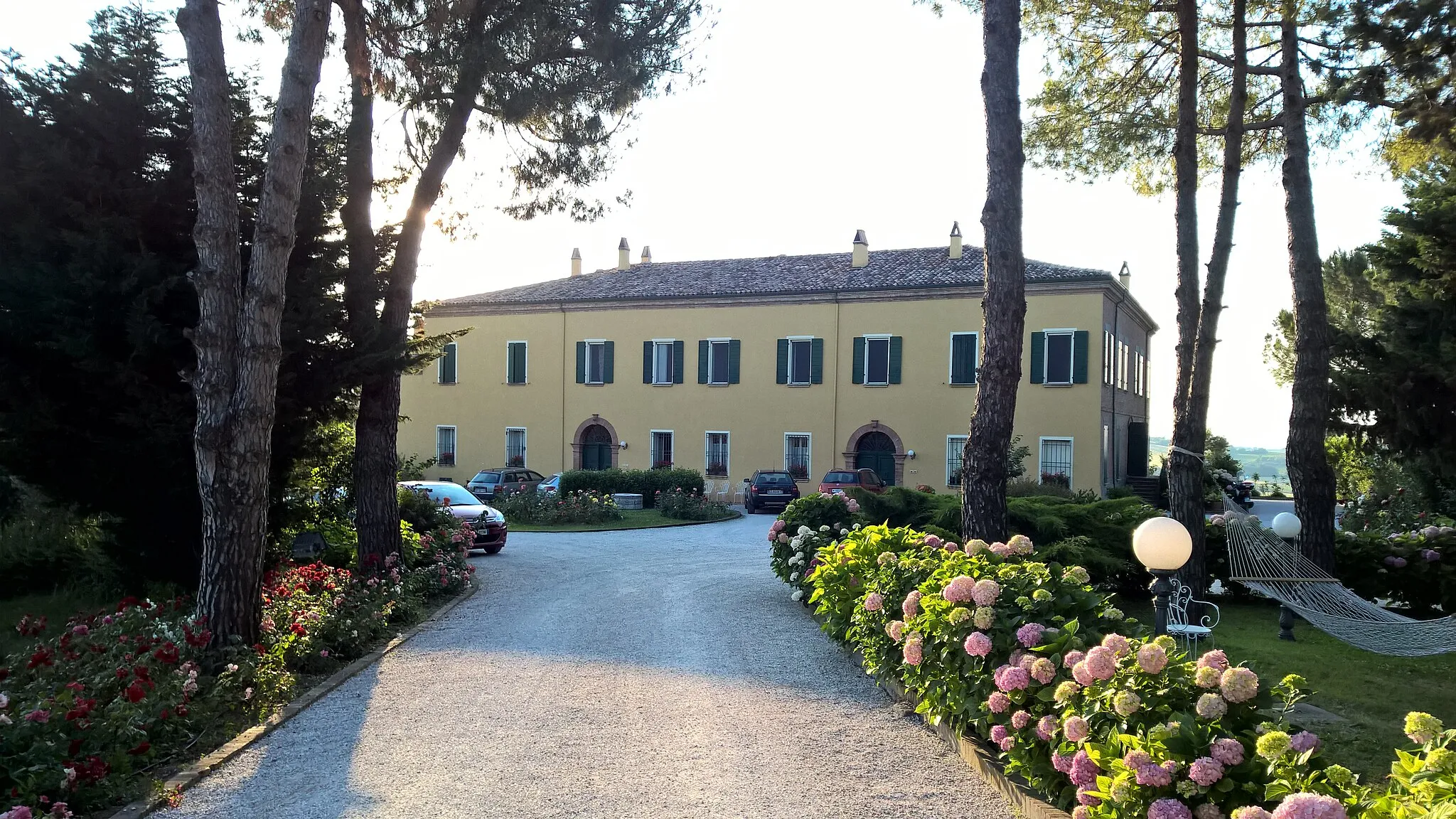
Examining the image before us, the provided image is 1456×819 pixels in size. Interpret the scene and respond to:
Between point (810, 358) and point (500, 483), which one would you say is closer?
point (500, 483)

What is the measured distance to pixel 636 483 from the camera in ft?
89.1

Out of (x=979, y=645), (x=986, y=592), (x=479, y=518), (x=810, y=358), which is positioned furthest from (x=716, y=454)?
(x=979, y=645)

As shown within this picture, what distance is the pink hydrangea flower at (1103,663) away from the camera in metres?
3.68

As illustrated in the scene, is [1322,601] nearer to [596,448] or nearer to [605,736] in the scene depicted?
[605,736]

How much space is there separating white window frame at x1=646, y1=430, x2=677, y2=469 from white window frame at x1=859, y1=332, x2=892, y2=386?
6062mm

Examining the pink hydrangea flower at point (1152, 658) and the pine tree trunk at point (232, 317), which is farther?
the pine tree trunk at point (232, 317)

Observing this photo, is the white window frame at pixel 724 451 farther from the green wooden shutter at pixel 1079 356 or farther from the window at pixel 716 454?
the green wooden shutter at pixel 1079 356

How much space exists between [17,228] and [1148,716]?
8.84m

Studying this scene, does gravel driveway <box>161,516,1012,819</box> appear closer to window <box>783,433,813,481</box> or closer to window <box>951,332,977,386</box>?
window <box>951,332,977,386</box>

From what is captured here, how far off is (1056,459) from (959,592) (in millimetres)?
22562

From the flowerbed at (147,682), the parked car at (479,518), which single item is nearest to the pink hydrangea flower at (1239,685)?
the flowerbed at (147,682)

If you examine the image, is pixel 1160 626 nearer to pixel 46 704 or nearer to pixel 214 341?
pixel 46 704

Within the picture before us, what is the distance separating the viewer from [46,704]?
458cm

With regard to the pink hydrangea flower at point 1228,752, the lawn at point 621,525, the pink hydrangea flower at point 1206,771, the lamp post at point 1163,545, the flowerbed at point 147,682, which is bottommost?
the lawn at point 621,525
